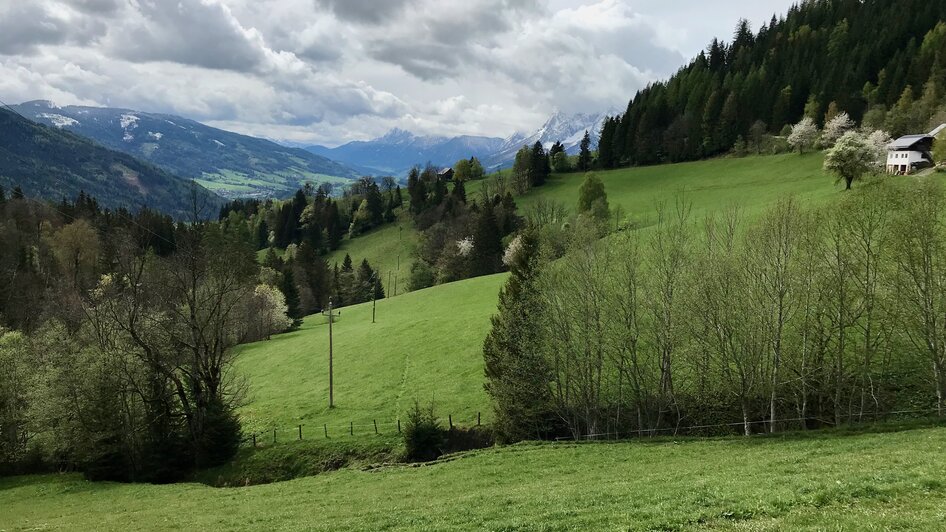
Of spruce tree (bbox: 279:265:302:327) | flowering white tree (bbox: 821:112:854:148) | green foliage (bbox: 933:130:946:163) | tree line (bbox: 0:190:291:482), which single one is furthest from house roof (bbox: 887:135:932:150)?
spruce tree (bbox: 279:265:302:327)

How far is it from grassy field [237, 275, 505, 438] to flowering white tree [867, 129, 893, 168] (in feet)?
170

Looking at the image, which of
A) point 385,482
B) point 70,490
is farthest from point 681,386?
point 70,490

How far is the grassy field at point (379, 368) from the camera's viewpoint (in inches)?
1716

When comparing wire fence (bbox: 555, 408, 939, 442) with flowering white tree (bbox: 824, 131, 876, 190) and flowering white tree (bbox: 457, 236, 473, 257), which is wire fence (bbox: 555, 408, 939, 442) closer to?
flowering white tree (bbox: 824, 131, 876, 190)

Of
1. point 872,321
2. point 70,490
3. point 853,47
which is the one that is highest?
point 853,47

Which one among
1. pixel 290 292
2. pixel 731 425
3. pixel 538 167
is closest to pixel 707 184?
pixel 538 167

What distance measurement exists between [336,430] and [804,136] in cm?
11278

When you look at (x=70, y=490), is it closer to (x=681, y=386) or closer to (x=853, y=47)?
(x=681, y=386)

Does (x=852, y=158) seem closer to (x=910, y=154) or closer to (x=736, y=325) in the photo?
(x=910, y=154)

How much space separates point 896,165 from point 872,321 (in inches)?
2742

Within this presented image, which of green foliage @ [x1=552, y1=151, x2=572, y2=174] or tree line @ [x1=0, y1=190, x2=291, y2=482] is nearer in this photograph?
tree line @ [x1=0, y1=190, x2=291, y2=482]

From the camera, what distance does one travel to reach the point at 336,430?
4088cm

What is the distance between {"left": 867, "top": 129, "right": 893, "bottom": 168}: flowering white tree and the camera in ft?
218

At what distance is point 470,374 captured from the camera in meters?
46.6
